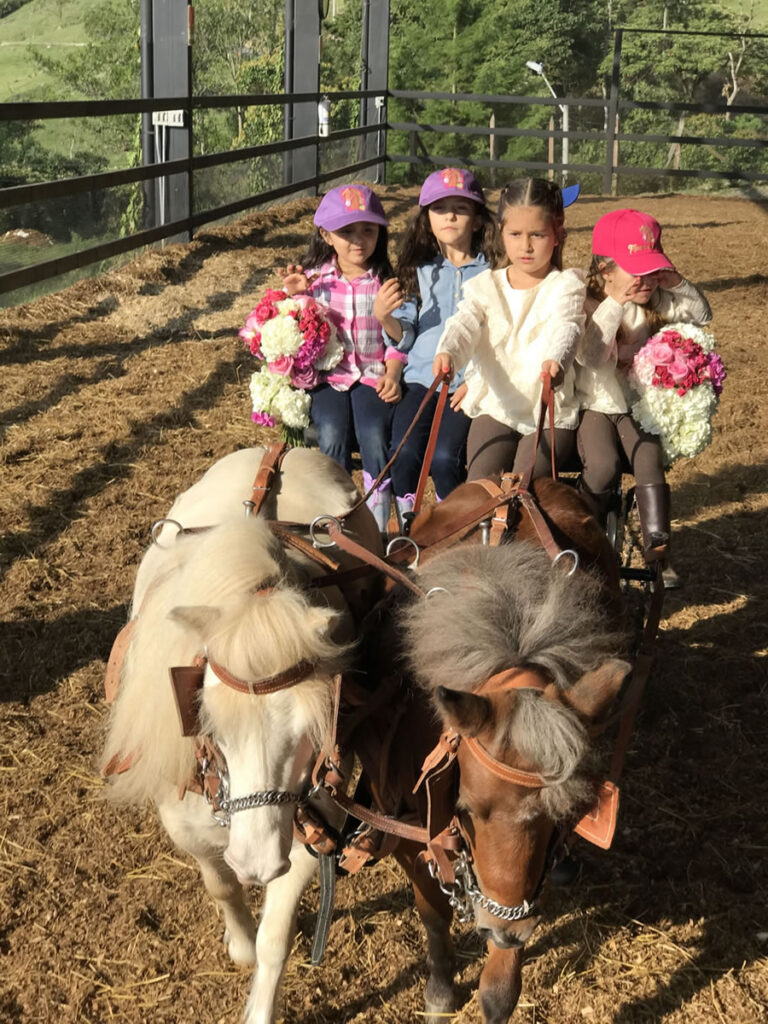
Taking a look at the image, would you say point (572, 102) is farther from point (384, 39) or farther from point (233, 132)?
point (233, 132)

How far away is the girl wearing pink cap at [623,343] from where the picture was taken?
3510 mm

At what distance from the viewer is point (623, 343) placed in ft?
12.3

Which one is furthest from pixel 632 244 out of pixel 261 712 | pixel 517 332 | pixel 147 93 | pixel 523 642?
pixel 147 93

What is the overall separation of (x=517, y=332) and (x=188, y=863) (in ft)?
6.53

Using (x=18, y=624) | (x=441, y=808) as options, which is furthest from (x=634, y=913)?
(x=18, y=624)

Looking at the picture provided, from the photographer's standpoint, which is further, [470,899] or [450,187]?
[450,187]

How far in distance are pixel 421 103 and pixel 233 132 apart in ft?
15.2

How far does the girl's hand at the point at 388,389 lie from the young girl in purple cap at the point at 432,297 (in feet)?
0.16

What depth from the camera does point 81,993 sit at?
2.59 metres

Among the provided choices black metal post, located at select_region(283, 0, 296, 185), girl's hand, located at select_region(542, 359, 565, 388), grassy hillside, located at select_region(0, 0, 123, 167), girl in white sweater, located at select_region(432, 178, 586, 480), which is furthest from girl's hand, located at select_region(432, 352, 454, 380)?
grassy hillside, located at select_region(0, 0, 123, 167)

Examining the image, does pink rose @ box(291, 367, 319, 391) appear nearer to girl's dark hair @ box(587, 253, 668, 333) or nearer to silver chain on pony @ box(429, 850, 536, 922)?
girl's dark hair @ box(587, 253, 668, 333)

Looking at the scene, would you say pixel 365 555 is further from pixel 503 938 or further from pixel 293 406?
pixel 293 406

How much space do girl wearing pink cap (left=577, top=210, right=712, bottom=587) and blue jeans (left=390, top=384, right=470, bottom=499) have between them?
45 cm

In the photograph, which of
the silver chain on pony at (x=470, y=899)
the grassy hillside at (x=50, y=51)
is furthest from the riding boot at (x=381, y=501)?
the grassy hillside at (x=50, y=51)
